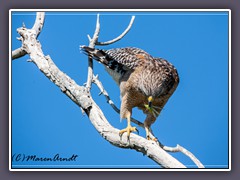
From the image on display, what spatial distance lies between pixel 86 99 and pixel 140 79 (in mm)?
617

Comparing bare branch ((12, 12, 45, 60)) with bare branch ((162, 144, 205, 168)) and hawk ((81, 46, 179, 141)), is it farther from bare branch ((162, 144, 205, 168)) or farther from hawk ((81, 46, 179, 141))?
bare branch ((162, 144, 205, 168))

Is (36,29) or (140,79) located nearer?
(140,79)

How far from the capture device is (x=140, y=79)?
4.91 m

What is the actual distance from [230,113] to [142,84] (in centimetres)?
85

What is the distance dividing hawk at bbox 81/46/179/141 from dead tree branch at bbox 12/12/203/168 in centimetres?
29

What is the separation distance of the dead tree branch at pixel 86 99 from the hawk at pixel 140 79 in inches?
11.3

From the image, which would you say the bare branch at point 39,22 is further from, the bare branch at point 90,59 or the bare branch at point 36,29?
the bare branch at point 90,59

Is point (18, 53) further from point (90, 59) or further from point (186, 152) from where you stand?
point (186, 152)

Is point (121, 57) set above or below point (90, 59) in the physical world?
above

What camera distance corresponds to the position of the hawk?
4848 mm

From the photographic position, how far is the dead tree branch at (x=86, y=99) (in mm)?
4117

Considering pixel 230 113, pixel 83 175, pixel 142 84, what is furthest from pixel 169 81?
pixel 83 175

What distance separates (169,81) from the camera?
489cm

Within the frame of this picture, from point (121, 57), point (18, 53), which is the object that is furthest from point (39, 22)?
point (121, 57)
